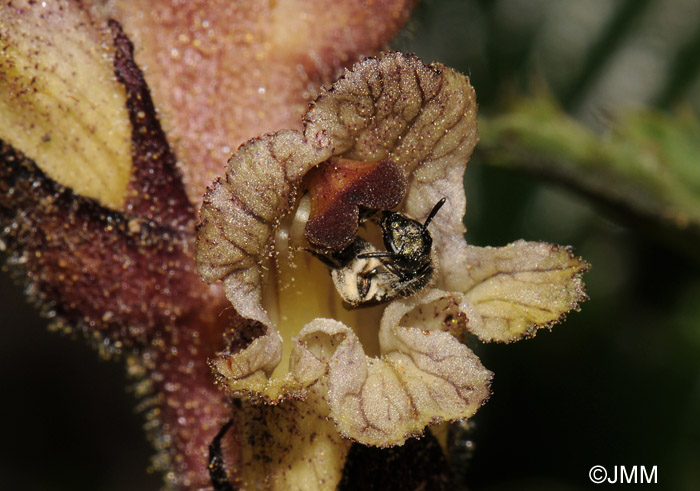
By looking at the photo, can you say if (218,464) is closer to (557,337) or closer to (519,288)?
(519,288)

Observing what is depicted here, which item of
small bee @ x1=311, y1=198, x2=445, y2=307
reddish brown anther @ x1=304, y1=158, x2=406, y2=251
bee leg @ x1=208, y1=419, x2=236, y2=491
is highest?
reddish brown anther @ x1=304, y1=158, x2=406, y2=251

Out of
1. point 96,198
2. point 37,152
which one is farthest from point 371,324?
point 37,152

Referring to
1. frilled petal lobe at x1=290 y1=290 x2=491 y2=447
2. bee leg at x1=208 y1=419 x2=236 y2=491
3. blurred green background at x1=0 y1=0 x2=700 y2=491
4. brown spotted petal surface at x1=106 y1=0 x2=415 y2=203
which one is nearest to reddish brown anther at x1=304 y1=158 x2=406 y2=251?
frilled petal lobe at x1=290 y1=290 x2=491 y2=447

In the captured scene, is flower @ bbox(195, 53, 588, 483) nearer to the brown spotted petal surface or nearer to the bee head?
the bee head

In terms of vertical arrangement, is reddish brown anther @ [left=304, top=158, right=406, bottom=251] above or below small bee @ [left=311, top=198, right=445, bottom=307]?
above

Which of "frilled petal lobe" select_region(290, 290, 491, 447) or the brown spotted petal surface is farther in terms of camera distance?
the brown spotted petal surface

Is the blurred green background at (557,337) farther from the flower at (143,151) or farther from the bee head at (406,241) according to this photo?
the bee head at (406,241)

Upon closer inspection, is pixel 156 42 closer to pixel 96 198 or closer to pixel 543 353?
pixel 96 198
